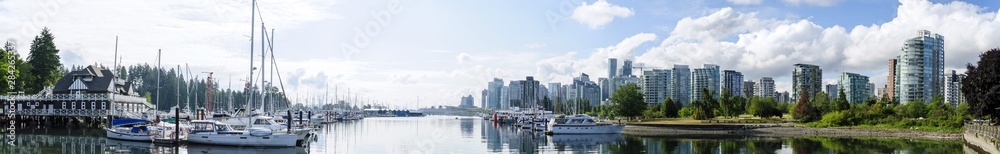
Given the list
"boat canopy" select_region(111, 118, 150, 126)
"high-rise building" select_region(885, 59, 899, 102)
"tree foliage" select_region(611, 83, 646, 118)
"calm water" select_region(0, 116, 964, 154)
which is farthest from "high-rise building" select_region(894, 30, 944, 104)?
"boat canopy" select_region(111, 118, 150, 126)

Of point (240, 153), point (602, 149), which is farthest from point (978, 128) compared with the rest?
point (240, 153)

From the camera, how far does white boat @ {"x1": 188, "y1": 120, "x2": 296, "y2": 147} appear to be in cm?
4830

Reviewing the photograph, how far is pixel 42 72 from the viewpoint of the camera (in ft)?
306

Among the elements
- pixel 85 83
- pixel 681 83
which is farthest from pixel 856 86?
pixel 85 83

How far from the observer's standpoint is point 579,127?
7875 cm

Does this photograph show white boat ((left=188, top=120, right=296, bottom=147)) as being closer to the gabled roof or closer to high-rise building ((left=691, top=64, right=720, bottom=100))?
the gabled roof

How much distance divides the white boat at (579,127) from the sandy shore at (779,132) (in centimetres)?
295

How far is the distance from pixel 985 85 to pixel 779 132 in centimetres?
2461

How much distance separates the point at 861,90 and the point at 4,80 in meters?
152

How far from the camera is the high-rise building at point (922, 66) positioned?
137 meters

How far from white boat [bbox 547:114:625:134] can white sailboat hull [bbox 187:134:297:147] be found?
3441cm

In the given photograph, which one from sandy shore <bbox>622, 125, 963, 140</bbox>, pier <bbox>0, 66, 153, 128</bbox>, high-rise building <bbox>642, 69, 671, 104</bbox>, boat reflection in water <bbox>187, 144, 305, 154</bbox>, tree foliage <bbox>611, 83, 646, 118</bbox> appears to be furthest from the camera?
high-rise building <bbox>642, 69, 671, 104</bbox>

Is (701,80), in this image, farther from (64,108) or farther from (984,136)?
(64,108)

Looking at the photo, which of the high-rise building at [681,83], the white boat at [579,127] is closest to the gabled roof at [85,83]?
the white boat at [579,127]
